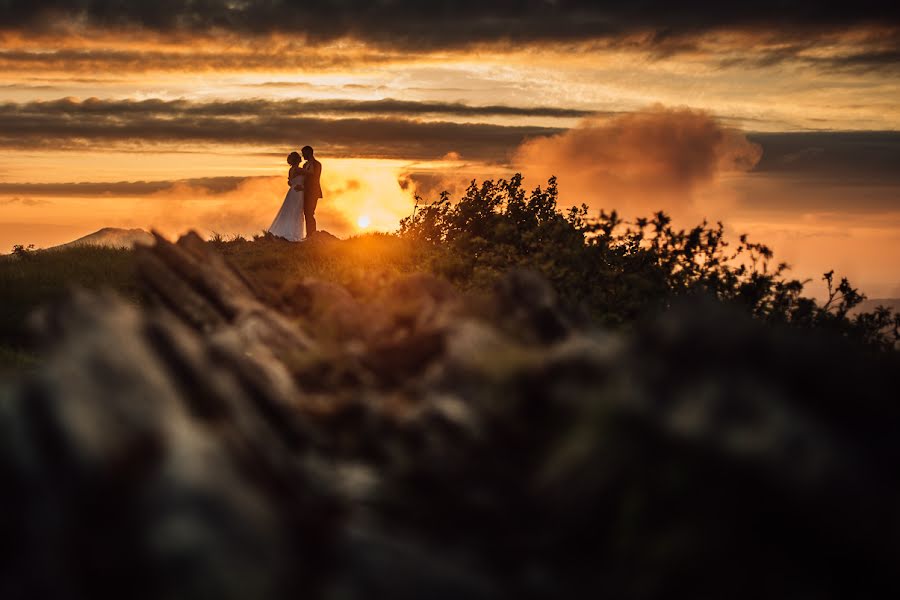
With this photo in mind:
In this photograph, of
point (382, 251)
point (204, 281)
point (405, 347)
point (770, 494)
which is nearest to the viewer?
point (770, 494)

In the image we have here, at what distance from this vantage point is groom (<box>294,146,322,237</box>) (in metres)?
37.5

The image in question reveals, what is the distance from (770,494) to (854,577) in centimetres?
78

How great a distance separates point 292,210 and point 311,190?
1.08m

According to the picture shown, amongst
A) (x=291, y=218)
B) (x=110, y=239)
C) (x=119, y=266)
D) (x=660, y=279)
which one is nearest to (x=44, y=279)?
(x=119, y=266)

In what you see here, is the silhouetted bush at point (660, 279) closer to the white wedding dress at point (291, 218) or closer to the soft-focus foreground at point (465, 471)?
the soft-focus foreground at point (465, 471)

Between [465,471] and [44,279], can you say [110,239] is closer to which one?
[44,279]

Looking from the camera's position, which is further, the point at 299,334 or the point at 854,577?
the point at 299,334

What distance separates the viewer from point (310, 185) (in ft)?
123

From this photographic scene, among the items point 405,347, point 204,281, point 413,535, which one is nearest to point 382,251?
point 204,281

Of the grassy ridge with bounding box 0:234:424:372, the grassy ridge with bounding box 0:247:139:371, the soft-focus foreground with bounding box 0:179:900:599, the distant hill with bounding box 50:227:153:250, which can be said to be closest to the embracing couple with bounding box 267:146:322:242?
the grassy ridge with bounding box 0:234:424:372

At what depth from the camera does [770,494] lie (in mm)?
5613

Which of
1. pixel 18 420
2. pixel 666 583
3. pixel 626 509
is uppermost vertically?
pixel 18 420

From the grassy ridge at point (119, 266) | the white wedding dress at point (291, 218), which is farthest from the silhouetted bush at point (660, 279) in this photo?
the white wedding dress at point (291, 218)

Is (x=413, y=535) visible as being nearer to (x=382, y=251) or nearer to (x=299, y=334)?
(x=299, y=334)
